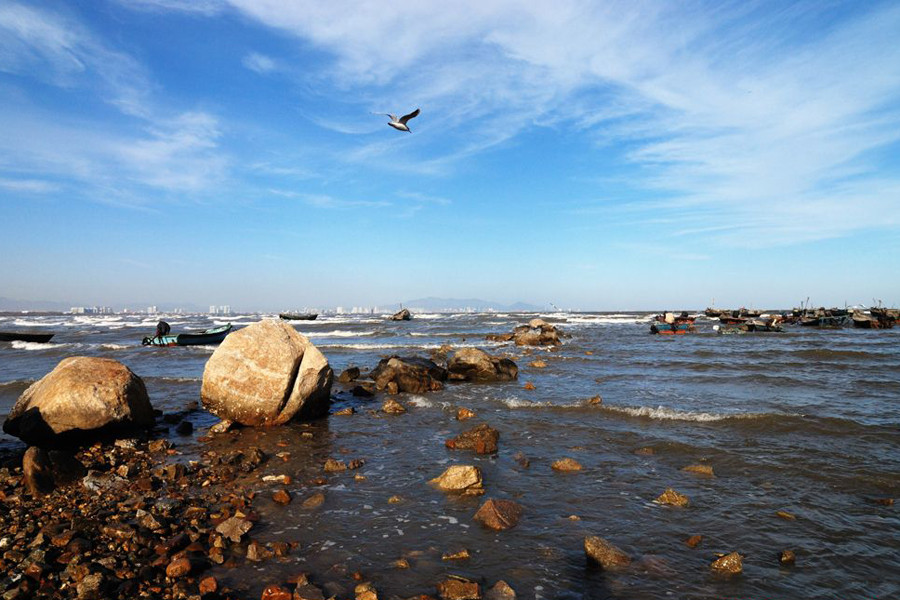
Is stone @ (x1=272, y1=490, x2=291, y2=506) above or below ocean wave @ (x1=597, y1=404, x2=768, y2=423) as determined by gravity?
below

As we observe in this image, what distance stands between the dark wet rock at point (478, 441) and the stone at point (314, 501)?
3.09m

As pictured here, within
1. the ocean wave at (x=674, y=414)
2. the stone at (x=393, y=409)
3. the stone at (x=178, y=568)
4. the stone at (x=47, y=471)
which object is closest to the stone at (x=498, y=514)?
the stone at (x=178, y=568)

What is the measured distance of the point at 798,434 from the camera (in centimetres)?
975

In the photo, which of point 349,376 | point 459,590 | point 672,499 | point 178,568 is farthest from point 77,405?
point 672,499

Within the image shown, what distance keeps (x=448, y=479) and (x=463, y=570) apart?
2.22 metres

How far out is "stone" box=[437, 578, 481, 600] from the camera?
4.17 m

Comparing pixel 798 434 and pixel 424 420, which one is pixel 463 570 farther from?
pixel 798 434

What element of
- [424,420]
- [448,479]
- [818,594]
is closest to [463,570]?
[448,479]

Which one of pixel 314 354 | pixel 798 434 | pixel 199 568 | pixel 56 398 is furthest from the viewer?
pixel 314 354

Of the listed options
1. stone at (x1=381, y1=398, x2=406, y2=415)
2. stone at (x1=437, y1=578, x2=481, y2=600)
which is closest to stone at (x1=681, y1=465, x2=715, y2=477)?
stone at (x1=437, y1=578, x2=481, y2=600)

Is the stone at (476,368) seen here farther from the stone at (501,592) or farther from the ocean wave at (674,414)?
the stone at (501,592)

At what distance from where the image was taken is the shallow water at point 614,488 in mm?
4656

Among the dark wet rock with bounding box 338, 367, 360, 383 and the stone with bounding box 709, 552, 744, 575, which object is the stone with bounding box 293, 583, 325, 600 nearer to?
the stone with bounding box 709, 552, 744, 575

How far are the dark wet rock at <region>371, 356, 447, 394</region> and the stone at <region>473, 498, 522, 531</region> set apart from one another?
30.2 feet
